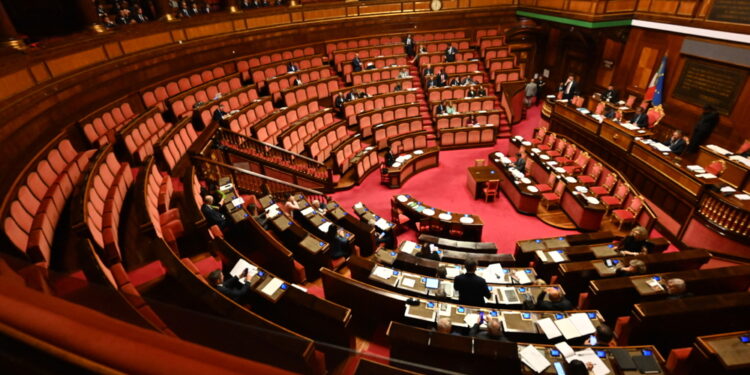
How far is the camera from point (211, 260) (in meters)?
4.14

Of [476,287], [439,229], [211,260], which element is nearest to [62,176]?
[211,260]

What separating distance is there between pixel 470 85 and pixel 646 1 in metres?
4.38

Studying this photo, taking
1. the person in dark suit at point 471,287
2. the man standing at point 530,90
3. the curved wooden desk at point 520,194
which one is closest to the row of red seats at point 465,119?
the man standing at point 530,90

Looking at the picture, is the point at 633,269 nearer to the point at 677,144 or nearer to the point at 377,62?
the point at 677,144

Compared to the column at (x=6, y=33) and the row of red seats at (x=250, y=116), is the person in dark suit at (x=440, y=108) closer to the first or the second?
the row of red seats at (x=250, y=116)

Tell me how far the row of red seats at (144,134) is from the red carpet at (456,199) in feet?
11.0

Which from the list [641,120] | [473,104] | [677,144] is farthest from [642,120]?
[473,104]

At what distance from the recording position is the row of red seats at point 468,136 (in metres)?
9.48

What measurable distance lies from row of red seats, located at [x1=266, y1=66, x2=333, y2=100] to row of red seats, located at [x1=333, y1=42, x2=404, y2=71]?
0.65 meters

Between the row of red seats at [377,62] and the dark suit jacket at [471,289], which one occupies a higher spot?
the row of red seats at [377,62]

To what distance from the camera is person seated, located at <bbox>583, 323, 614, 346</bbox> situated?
3.18m

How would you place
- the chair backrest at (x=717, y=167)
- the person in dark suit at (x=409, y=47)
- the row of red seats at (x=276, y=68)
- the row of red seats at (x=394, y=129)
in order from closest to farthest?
1. the chair backrest at (x=717, y=167)
2. the row of red seats at (x=394, y=129)
3. the row of red seats at (x=276, y=68)
4. the person in dark suit at (x=409, y=47)

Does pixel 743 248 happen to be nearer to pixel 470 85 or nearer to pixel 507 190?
pixel 507 190

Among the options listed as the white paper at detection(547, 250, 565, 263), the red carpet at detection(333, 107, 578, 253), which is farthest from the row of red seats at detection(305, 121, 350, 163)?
the white paper at detection(547, 250, 565, 263)
